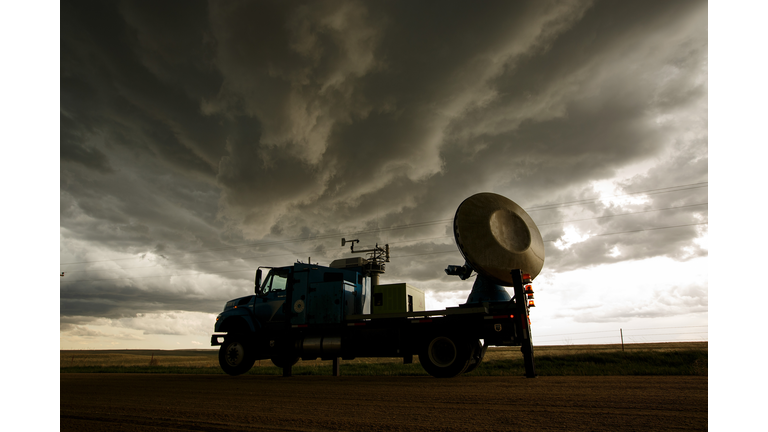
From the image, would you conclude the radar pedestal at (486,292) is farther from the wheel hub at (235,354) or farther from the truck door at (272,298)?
the wheel hub at (235,354)

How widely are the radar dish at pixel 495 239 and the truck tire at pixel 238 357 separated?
29.4 ft

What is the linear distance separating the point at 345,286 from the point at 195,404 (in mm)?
8133

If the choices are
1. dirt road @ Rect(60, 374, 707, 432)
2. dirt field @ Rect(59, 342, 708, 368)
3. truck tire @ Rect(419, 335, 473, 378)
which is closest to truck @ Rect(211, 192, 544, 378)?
truck tire @ Rect(419, 335, 473, 378)

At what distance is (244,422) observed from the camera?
16.3 feet

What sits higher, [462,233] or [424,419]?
[462,233]

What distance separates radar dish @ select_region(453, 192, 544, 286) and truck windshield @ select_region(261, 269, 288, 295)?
735cm

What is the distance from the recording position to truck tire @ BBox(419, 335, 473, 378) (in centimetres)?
1158

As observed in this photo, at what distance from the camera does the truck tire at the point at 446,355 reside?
11578 millimetres

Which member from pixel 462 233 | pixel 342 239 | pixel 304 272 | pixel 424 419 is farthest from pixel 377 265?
pixel 424 419

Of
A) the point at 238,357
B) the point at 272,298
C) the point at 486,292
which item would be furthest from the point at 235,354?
the point at 486,292

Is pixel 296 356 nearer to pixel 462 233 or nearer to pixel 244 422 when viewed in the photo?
pixel 462 233

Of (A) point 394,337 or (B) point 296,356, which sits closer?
(A) point 394,337

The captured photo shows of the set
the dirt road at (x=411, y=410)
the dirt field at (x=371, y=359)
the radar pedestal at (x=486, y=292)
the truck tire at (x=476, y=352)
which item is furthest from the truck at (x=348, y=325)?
the dirt field at (x=371, y=359)

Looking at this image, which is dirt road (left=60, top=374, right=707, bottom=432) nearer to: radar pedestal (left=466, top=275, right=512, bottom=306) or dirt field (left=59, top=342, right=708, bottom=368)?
radar pedestal (left=466, top=275, right=512, bottom=306)
